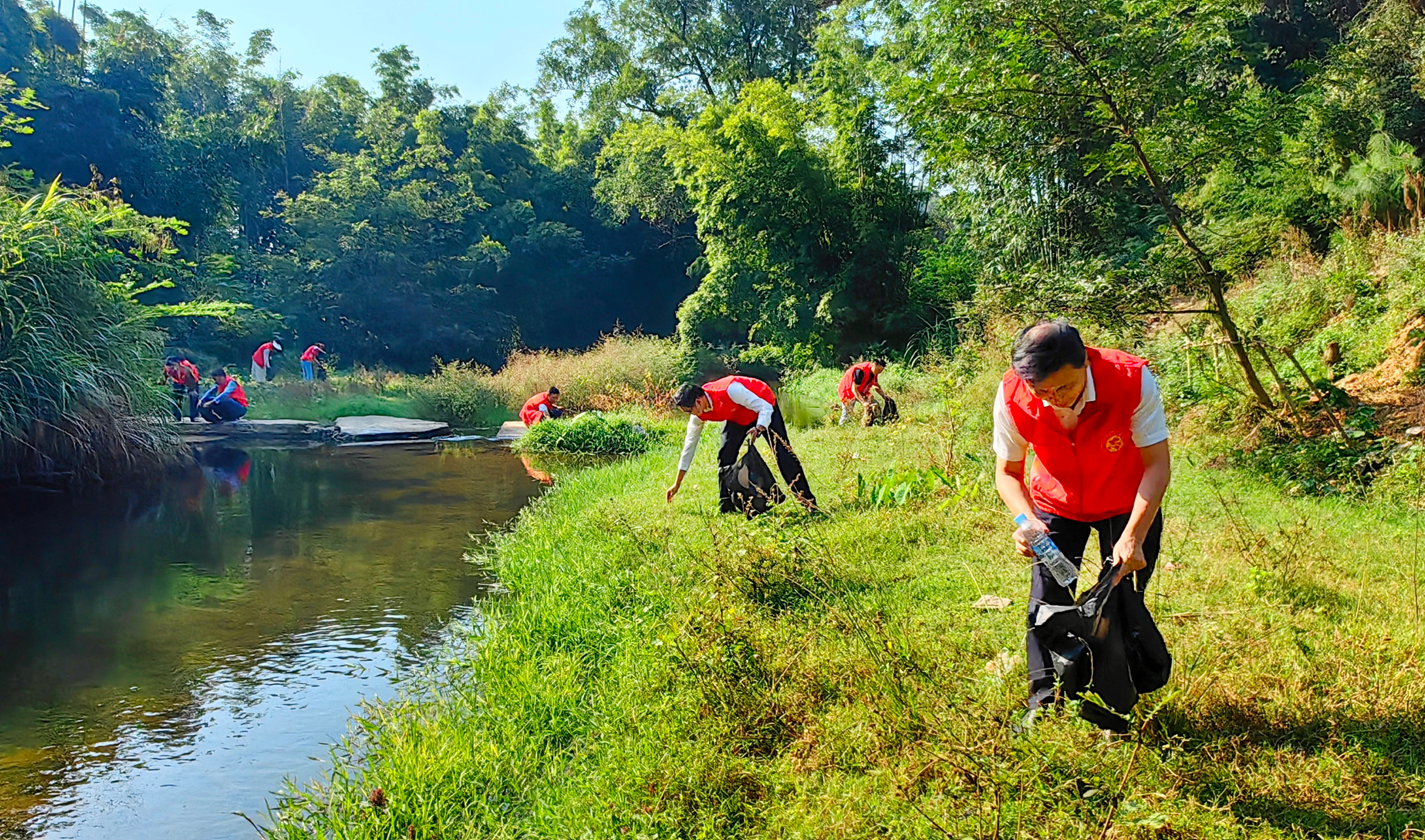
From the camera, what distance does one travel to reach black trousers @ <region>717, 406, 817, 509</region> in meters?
7.42

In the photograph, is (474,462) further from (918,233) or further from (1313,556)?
(918,233)

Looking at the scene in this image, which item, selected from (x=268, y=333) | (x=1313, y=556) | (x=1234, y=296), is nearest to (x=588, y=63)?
(x=268, y=333)

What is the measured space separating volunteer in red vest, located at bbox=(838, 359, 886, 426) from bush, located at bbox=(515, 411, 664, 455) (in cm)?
319

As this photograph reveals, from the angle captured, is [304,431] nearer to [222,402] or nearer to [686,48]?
[222,402]

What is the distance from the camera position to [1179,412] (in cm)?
939

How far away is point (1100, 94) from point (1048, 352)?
210 inches

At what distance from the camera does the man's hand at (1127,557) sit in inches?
121

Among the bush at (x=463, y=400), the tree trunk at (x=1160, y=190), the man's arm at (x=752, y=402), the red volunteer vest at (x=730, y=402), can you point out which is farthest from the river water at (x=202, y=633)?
the bush at (x=463, y=400)

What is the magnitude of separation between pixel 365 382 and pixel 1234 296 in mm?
18790

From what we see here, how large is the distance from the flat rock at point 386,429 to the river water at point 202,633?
207 inches

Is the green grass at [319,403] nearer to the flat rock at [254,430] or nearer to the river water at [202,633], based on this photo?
the flat rock at [254,430]

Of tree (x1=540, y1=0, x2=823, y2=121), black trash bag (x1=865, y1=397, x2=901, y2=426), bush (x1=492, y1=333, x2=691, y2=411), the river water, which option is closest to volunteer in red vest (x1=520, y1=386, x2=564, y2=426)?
bush (x1=492, y1=333, x2=691, y2=411)

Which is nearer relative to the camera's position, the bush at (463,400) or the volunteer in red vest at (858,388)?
the volunteer in red vest at (858,388)

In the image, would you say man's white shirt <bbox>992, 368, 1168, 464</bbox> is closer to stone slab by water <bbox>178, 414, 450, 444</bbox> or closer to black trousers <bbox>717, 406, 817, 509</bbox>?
black trousers <bbox>717, 406, 817, 509</bbox>
